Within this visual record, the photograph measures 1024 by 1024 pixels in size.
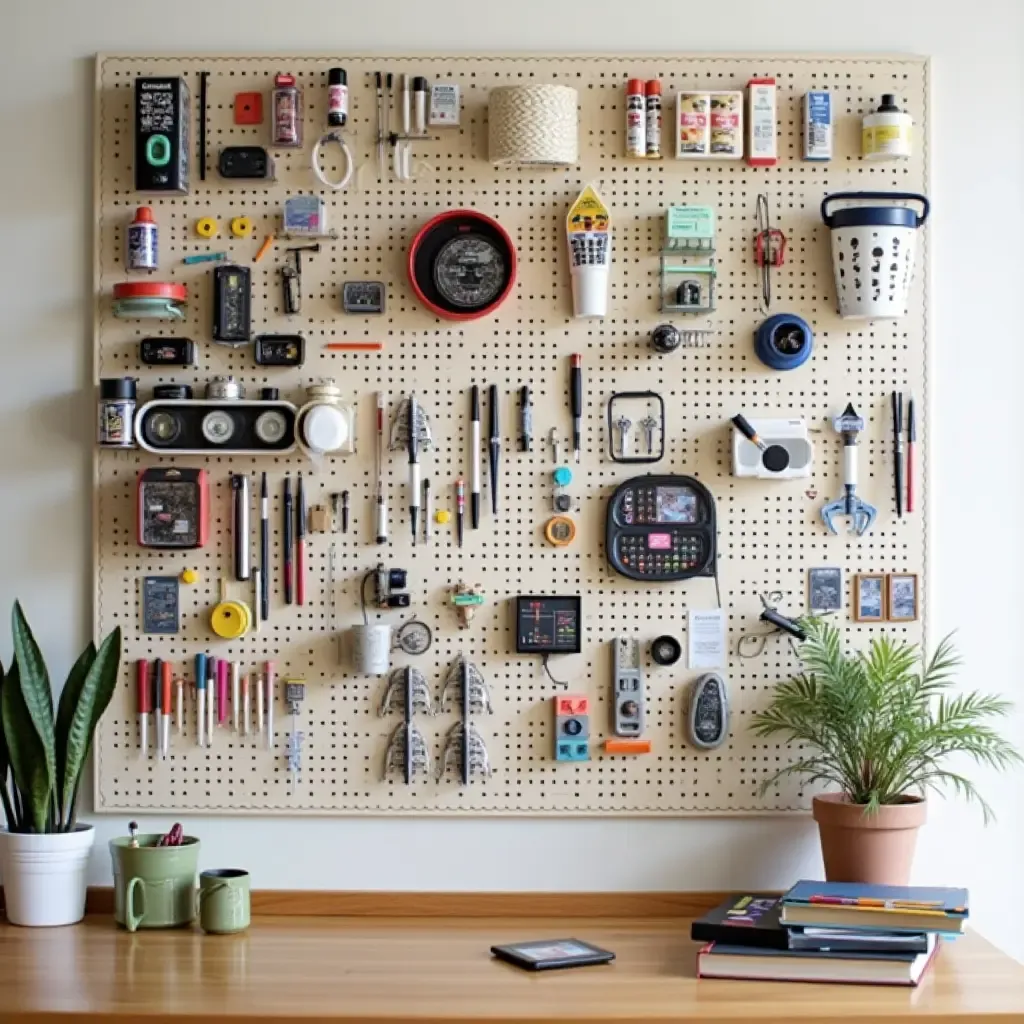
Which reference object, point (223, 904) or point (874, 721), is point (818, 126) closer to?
point (874, 721)

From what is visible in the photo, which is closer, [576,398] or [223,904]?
[223,904]

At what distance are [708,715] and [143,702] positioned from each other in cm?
100

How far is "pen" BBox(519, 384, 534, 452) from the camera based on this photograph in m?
2.52

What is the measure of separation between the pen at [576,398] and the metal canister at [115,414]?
0.78 m

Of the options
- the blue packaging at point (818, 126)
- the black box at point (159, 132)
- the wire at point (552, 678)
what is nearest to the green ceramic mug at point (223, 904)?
the wire at point (552, 678)

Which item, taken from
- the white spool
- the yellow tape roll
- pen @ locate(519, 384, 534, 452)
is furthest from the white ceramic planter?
the white spool

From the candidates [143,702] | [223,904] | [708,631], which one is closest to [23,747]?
[143,702]

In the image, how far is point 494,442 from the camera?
2.51 m

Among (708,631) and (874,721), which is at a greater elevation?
(708,631)

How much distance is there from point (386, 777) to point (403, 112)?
1186 millimetres

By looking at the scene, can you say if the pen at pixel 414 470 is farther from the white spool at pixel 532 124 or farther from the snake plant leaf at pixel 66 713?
the snake plant leaf at pixel 66 713

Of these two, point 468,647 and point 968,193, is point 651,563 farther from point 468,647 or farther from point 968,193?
point 968,193

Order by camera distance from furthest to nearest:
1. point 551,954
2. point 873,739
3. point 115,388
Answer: point 115,388 → point 873,739 → point 551,954

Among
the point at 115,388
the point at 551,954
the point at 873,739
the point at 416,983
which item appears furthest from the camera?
the point at 115,388
